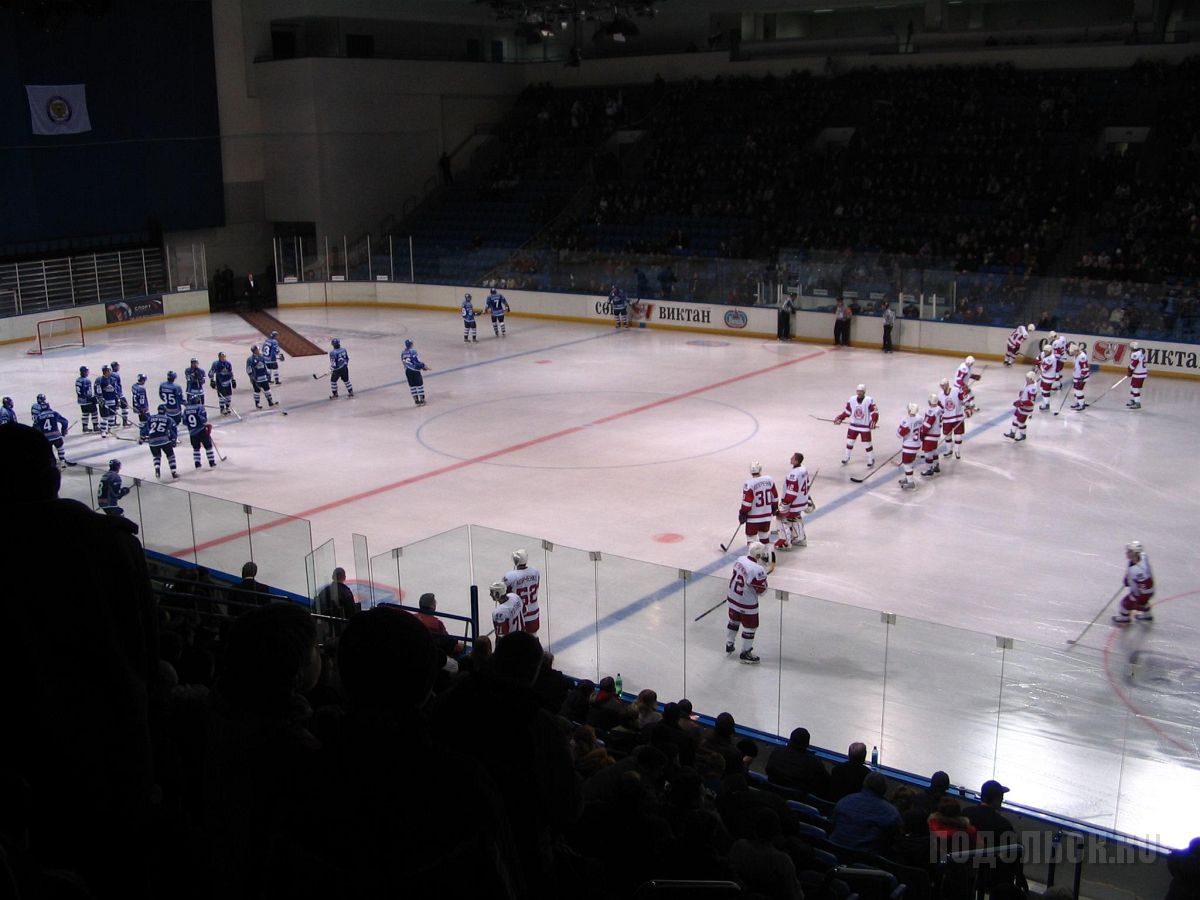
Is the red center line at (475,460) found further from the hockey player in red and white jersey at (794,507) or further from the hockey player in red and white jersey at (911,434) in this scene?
the hockey player in red and white jersey at (911,434)

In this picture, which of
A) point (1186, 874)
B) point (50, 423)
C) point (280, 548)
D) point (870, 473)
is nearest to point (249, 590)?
point (280, 548)

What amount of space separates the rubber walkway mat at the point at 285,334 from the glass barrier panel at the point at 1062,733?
67.3ft

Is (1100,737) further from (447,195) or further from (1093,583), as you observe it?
(447,195)

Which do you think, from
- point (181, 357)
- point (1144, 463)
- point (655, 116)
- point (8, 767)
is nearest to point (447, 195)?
point (655, 116)

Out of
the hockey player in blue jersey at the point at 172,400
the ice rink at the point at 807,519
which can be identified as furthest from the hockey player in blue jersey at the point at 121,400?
the hockey player in blue jersey at the point at 172,400

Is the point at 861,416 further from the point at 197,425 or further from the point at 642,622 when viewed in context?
the point at 197,425

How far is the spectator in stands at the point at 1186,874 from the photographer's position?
4.96m

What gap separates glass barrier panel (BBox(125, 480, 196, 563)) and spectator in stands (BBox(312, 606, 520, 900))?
9972 mm

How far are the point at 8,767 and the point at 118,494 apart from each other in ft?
34.0

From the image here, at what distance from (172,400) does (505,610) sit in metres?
9.36

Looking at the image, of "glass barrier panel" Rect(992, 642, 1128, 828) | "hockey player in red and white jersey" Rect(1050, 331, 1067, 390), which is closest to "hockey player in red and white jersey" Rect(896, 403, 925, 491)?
"hockey player in red and white jersey" Rect(1050, 331, 1067, 390)

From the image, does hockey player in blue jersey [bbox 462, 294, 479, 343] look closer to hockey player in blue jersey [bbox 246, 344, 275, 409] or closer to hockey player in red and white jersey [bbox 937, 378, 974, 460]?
hockey player in blue jersey [bbox 246, 344, 275, 409]

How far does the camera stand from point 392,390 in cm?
2217

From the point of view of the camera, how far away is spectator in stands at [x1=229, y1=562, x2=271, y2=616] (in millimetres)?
9047
